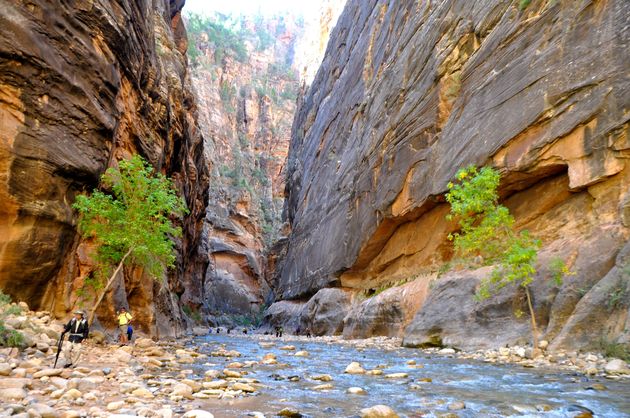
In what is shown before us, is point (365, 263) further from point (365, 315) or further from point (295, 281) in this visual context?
point (295, 281)

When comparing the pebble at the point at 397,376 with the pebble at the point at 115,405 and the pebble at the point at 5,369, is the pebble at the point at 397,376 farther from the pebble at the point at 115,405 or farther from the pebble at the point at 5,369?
the pebble at the point at 5,369

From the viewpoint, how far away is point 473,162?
18.7 metres

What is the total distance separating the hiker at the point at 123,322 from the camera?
50.6 feet

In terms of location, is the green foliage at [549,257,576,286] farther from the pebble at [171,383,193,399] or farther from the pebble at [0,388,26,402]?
the pebble at [0,388,26,402]

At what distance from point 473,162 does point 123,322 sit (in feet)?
51.7

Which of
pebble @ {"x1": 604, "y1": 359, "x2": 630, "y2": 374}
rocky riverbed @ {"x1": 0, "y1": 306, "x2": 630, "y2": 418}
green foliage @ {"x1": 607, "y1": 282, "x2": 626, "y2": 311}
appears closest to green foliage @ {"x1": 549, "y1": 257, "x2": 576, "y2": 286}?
green foliage @ {"x1": 607, "y1": 282, "x2": 626, "y2": 311}

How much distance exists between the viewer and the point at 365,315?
25.6 m

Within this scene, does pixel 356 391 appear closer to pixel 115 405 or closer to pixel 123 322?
pixel 115 405

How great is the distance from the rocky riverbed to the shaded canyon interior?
2.01m

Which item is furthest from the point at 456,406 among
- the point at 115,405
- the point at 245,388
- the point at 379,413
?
the point at 115,405

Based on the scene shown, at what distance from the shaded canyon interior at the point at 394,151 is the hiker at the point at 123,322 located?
54cm

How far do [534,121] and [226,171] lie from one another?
72.2 m

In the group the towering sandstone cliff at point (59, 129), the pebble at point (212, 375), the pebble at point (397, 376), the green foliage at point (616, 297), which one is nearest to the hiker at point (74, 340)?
the pebble at point (212, 375)

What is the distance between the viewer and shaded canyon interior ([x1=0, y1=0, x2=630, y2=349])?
40.9 ft
